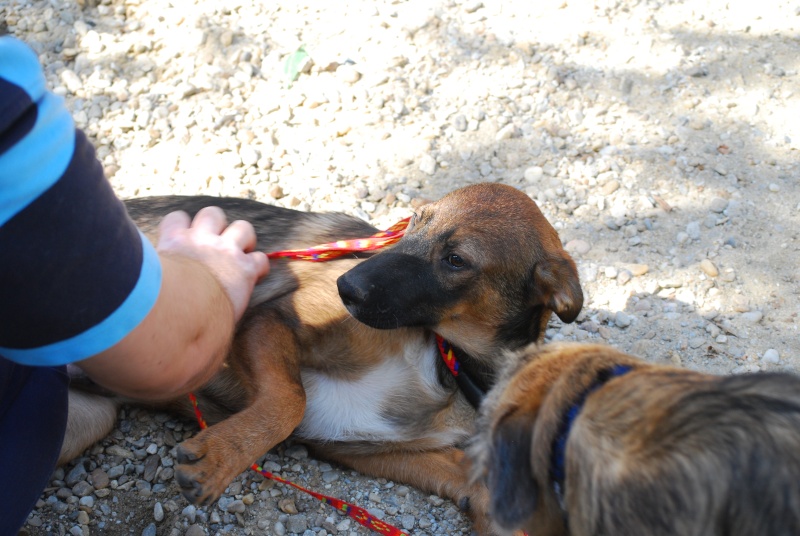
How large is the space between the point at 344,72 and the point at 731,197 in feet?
8.60

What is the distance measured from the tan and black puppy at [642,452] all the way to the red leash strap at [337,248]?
1746 millimetres

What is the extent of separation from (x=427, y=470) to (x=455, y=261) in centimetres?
93

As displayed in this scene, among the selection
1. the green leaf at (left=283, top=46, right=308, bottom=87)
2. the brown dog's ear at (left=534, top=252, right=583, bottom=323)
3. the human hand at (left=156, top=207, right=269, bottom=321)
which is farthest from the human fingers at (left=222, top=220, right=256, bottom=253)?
the green leaf at (left=283, top=46, right=308, bottom=87)

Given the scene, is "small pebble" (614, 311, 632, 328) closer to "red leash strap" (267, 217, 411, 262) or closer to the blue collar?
"red leash strap" (267, 217, 411, 262)

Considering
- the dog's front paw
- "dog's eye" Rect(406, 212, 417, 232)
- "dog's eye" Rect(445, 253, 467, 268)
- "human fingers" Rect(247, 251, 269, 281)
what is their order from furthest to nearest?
1. "dog's eye" Rect(406, 212, 417, 232)
2. "dog's eye" Rect(445, 253, 467, 268)
3. "human fingers" Rect(247, 251, 269, 281)
4. the dog's front paw

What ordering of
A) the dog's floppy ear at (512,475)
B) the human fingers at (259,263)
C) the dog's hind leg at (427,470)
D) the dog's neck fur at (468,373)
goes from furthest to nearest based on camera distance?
the dog's neck fur at (468,373) → the dog's hind leg at (427,470) → the human fingers at (259,263) → the dog's floppy ear at (512,475)

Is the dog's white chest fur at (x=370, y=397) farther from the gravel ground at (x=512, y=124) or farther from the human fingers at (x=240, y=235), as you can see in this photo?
the human fingers at (x=240, y=235)

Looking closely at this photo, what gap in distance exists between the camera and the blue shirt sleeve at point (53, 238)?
157 cm

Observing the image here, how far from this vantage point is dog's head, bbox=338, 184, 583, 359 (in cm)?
338

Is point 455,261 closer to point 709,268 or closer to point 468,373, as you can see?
point 468,373

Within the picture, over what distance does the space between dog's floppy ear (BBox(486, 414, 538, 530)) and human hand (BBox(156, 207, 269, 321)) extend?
1201mm

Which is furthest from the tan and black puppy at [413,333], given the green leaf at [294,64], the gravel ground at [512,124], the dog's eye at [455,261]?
the green leaf at [294,64]

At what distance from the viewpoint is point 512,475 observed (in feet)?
6.16

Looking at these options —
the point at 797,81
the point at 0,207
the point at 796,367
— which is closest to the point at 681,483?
the point at 0,207
